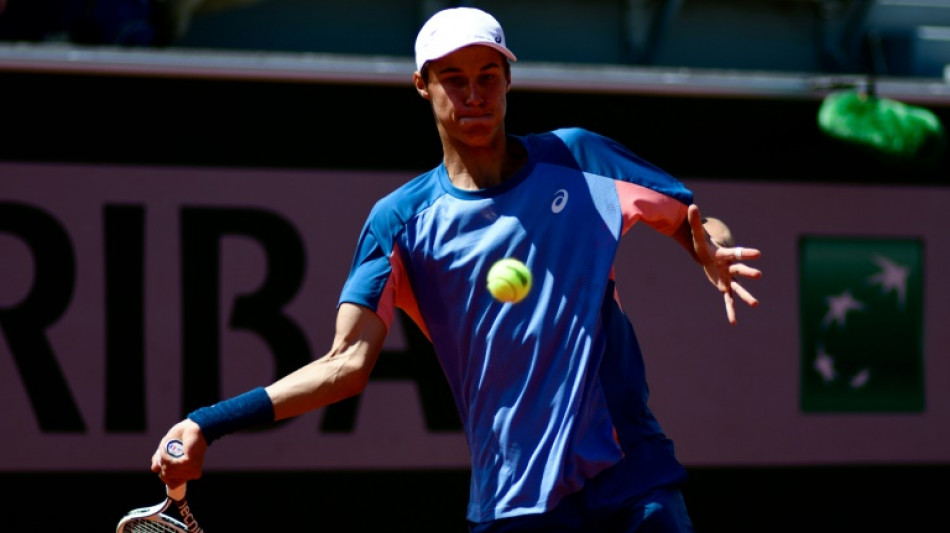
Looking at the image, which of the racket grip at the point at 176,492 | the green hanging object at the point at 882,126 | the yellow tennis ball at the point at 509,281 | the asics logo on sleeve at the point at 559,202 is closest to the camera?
the yellow tennis ball at the point at 509,281

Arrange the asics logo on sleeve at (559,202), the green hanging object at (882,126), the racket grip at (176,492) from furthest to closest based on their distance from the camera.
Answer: the green hanging object at (882,126) → the asics logo on sleeve at (559,202) → the racket grip at (176,492)

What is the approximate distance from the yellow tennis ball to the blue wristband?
60 cm

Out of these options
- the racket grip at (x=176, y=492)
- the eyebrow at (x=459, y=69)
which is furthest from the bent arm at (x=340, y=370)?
the eyebrow at (x=459, y=69)

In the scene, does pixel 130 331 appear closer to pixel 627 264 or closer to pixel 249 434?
pixel 249 434

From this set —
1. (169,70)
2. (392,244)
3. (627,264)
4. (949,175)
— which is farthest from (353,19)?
(392,244)

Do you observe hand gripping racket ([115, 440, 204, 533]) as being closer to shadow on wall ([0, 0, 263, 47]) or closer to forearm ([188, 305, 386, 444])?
forearm ([188, 305, 386, 444])

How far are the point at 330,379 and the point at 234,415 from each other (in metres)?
0.24

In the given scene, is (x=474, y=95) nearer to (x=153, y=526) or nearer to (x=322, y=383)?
(x=322, y=383)

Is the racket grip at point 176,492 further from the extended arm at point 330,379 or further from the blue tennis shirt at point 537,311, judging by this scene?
the blue tennis shirt at point 537,311

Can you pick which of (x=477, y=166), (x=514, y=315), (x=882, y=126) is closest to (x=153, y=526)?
(x=514, y=315)

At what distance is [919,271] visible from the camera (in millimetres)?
6484

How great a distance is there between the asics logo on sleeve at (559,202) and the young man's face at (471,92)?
0.21 meters

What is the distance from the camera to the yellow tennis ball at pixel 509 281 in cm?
307

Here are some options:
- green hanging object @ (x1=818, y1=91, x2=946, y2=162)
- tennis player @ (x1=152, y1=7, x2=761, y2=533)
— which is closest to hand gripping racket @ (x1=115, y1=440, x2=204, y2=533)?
tennis player @ (x1=152, y1=7, x2=761, y2=533)
